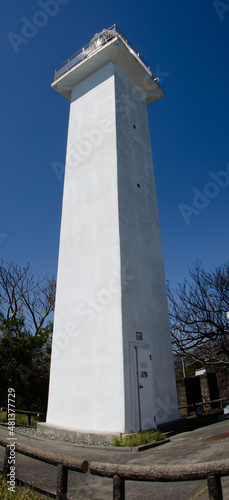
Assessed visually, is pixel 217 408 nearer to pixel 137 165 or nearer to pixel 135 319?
pixel 135 319

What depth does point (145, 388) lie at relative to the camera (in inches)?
337

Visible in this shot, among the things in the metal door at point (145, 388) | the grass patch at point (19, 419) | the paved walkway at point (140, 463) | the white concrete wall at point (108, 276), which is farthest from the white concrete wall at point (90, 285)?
the grass patch at point (19, 419)

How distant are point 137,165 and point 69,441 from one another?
9635mm

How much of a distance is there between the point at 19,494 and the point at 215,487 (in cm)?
282

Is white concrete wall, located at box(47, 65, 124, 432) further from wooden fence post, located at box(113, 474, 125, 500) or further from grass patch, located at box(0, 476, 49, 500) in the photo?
wooden fence post, located at box(113, 474, 125, 500)

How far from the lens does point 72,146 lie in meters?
12.9

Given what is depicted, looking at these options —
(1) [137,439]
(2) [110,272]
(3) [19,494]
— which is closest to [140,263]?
(2) [110,272]

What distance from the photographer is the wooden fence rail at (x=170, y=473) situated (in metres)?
2.60

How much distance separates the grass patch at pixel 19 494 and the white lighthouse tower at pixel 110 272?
3.84m

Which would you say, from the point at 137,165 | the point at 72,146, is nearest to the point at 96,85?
the point at 72,146

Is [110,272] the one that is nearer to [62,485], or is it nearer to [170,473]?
[62,485]

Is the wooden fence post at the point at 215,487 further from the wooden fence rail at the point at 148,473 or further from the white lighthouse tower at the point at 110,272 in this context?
the white lighthouse tower at the point at 110,272

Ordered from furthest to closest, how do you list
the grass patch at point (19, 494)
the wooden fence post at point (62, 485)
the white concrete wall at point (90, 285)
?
1. the white concrete wall at point (90, 285)
2. the grass patch at point (19, 494)
3. the wooden fence post at point (62, 485)

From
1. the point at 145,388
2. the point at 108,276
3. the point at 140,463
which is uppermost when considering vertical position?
the point at 108,276
